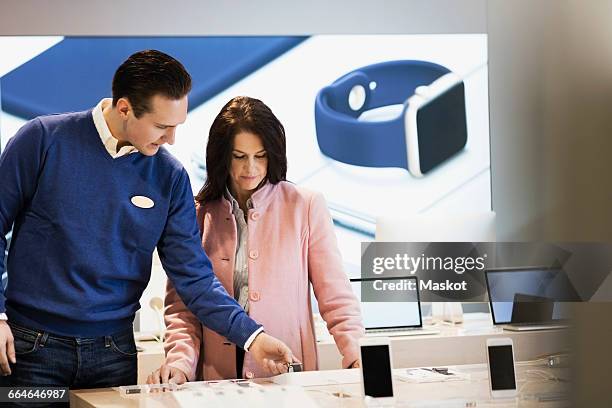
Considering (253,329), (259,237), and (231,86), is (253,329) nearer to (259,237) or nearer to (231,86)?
(259,237)

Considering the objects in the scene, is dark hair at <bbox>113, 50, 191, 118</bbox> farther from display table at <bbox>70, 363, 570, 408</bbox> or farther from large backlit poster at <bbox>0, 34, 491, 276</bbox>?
large backlit poster at <bbox>0, 34, 491, 276</bbox>

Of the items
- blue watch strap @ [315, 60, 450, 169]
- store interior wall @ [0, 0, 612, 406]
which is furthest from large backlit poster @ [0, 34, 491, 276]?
store interior wall @ [0, 0, 612, 406]

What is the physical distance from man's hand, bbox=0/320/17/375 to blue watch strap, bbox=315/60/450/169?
329 cm

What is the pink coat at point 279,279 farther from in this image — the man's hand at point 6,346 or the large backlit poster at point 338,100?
the large backlit poster at point 338,100

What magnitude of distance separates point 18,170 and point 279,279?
2.32ft

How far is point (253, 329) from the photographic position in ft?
6.58

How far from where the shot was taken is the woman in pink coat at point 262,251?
7.06 ft

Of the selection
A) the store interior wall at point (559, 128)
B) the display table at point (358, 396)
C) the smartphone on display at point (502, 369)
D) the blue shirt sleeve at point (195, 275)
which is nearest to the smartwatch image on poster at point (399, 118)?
the blue shirt sleeve at point (195, 275)

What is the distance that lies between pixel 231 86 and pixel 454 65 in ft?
4.51

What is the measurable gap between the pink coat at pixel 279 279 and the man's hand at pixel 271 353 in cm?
14

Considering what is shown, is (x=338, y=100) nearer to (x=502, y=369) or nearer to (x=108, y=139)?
(x=108, y=139)

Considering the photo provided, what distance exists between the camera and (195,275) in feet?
6.64

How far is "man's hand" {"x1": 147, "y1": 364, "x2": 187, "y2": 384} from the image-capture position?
2.00 meters

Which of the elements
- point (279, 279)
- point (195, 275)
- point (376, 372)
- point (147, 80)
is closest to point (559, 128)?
point (376, 372)
